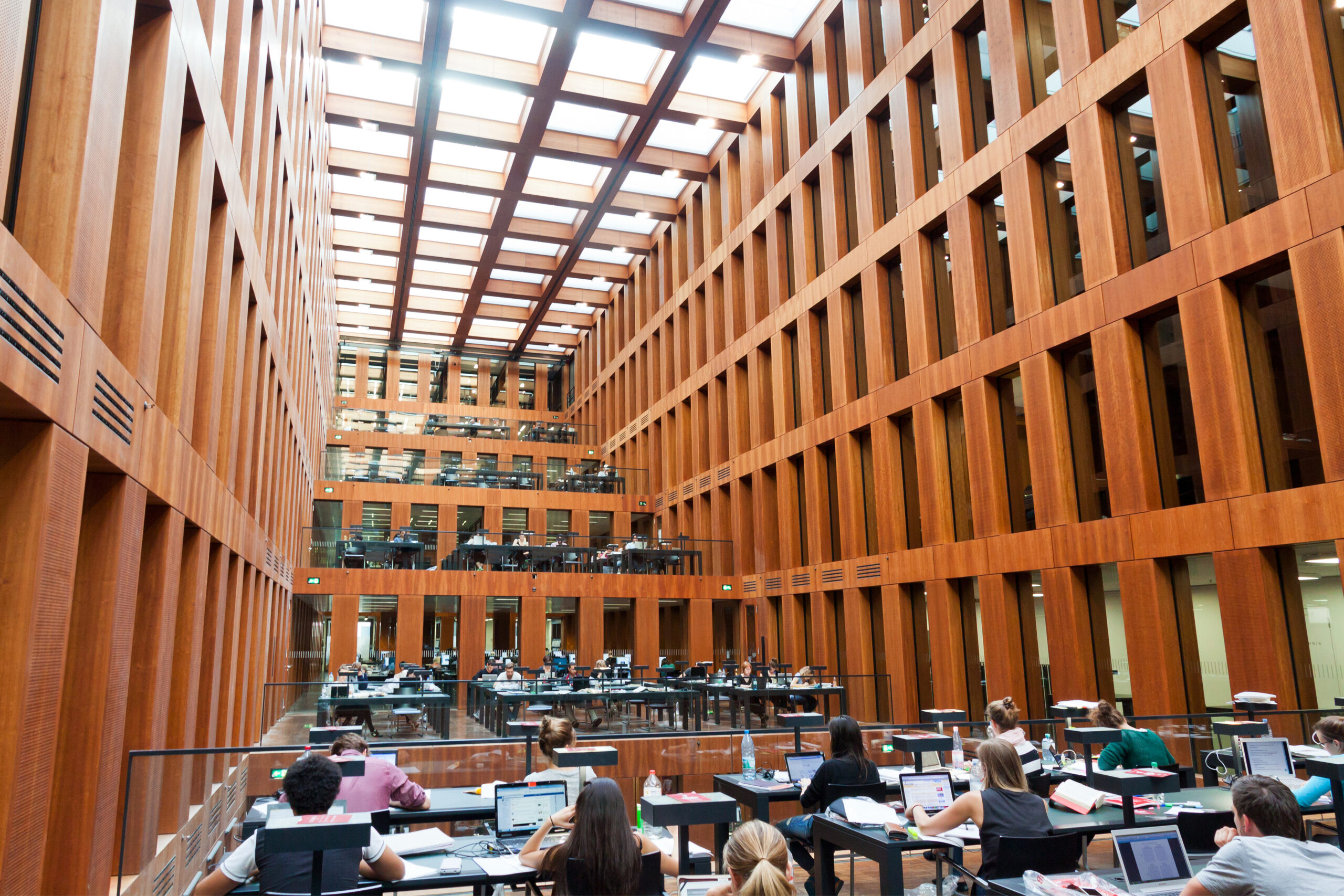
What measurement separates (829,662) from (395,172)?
16961mm

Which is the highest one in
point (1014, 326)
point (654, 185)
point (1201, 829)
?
point (654, 185)

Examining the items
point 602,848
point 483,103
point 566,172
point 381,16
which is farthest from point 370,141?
point 602,848

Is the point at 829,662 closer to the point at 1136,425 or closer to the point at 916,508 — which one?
the point at 916,508

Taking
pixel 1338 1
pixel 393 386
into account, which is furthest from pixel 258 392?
pixel 393 386

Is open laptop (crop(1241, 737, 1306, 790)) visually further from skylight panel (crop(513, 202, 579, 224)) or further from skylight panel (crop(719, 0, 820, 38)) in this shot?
skylight panel (crop(513, 202, 579, 224))

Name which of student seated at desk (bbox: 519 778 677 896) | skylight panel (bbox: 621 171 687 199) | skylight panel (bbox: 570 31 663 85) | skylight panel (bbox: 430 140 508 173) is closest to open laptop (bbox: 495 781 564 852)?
student seated at desk (bbox: 519 778 677 896)

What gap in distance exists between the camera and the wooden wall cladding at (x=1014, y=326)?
10.3 meters

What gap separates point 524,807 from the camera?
5.24 metres

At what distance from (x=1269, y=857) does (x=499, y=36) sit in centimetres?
2001

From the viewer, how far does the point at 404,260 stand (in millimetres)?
28906

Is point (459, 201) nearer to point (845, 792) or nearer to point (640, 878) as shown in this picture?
point (845, 792)

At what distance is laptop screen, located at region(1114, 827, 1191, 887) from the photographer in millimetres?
4109

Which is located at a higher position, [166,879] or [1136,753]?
[1136,753]

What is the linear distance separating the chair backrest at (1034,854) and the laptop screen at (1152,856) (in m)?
0.42
